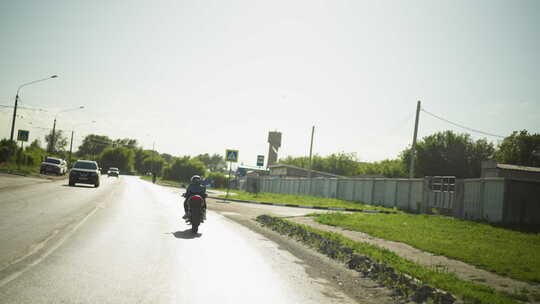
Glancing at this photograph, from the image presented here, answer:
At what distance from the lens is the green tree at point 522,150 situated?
61.1 m

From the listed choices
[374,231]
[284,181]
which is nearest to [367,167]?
[284,181]

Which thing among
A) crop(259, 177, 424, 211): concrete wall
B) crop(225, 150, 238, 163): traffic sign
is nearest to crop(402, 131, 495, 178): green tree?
crop(259, 177, 424, 211): concrete wall

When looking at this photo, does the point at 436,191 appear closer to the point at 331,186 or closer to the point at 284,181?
the point at 331,186

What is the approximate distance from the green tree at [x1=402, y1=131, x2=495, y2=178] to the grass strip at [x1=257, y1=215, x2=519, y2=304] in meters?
61.6

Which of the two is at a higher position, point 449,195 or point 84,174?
point 449,195

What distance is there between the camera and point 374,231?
13461 mm

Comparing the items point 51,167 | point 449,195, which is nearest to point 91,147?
point 51,167

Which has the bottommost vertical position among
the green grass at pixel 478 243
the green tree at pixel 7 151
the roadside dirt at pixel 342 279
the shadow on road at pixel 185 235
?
the shadow on road at pixel 185 235

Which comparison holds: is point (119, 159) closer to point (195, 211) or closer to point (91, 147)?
point (91, 147)

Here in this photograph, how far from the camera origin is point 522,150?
62156 millimetres

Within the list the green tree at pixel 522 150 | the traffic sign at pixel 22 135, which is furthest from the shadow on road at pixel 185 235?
the green tree at pixel 522 150

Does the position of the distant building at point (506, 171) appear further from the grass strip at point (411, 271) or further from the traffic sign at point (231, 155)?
the grass strip at point (411, 271)

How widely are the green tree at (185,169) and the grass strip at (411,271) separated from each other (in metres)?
71.6

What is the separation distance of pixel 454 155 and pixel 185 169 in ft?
158
